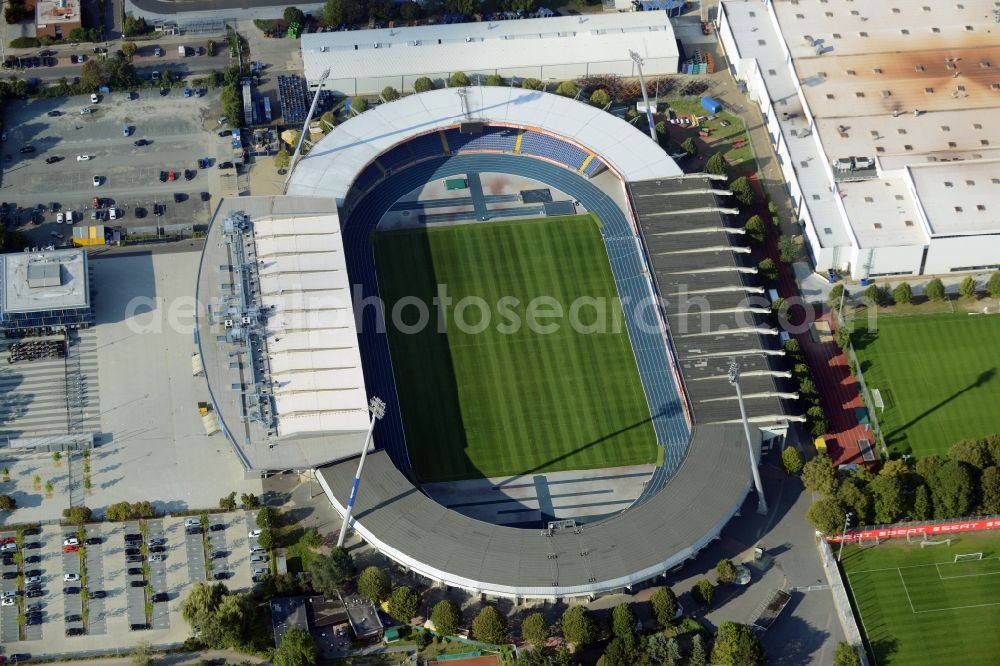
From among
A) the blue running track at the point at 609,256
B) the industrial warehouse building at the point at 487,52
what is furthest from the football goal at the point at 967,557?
the industrial warehouse building at the point at 487,52

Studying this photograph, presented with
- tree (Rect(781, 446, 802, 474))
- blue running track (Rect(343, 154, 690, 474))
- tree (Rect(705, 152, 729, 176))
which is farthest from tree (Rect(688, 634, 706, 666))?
tree (Rect(705, 152, 729, 176))

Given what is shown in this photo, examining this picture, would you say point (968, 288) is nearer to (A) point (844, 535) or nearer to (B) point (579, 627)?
(A) point (844, 535)

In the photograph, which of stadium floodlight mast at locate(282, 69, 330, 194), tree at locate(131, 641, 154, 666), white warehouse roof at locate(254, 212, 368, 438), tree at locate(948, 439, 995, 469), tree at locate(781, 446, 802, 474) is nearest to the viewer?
tree at locate(131, 641, 154, 666)

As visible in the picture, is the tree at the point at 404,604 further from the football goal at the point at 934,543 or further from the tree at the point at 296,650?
the football goal at the point at 934,543

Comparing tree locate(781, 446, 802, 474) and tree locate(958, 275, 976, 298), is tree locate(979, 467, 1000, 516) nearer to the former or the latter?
tree locate(781, 446, 802, 474)

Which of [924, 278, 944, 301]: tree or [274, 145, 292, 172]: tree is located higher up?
[274, 145, 292, 172]: tree

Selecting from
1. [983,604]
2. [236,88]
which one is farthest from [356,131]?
[983,604]
